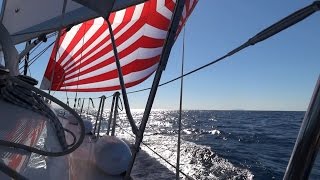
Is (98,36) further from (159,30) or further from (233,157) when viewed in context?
(233,157)

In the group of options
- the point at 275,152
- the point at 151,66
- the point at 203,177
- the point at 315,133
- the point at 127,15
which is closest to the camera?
the point at 315,133

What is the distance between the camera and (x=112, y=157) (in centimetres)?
325

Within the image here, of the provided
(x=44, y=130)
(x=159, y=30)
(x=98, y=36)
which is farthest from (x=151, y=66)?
(x=44, y=130)

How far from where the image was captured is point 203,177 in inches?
302

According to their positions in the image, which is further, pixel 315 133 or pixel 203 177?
pixel 203 177

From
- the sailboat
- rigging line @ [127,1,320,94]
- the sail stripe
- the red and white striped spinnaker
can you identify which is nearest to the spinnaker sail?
the sailboat

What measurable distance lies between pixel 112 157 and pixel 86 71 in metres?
1.82

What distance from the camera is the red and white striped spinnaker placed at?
4.05 meters

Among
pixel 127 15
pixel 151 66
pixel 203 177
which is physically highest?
pixel 127 15

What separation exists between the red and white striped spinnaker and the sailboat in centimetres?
1

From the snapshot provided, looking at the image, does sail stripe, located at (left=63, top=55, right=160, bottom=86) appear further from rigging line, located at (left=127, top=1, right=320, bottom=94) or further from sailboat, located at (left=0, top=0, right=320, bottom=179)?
rigging line, located at (left=127, top=1, right=320, bottom=94)

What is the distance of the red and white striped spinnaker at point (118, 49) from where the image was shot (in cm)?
405

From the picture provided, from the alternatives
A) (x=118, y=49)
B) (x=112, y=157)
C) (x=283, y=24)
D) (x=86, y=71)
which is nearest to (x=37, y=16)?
(x=112, y=157)

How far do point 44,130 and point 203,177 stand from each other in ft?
21.5
